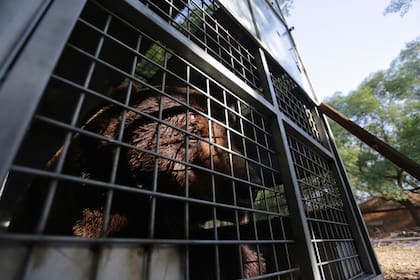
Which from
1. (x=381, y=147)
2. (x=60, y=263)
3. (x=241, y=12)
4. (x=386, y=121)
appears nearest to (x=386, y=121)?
(x=386, y=121)

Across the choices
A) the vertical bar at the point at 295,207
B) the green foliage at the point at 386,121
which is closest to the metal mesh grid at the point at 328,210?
the vertical bar at the point at 295,207

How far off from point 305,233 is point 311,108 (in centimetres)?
248

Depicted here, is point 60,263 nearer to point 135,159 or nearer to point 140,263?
point 140,263

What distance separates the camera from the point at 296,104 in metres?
2.81

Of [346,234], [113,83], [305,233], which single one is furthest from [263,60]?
[346,234]

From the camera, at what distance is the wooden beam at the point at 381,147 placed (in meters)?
2.80

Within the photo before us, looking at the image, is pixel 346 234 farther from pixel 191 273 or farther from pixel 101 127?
pixel 101 127

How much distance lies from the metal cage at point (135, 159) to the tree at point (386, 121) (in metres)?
12.5

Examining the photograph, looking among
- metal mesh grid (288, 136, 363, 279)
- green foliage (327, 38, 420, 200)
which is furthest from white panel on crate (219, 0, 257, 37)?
green foliage (327, 38, 420, 200)

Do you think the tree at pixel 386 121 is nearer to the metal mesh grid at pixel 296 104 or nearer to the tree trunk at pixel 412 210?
the tree trunk at pixel 412 210

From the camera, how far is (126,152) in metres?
1.10

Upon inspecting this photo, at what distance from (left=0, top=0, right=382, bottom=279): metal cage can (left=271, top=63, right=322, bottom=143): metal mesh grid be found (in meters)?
0.17

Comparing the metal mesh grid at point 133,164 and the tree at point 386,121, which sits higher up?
the tree at point 386,121

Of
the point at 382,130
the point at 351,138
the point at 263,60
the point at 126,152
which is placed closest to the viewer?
the point at 126,152
